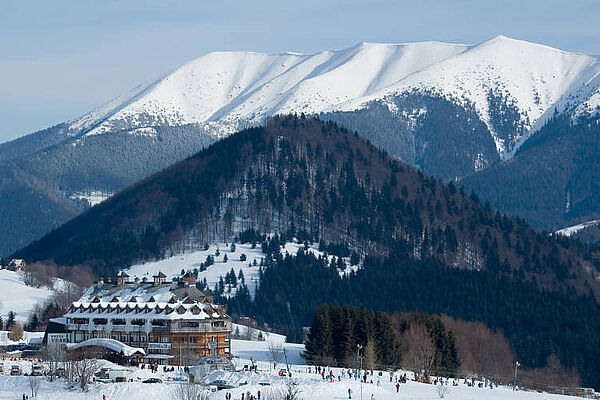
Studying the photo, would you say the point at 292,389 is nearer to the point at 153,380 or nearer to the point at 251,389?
the point at 251,389

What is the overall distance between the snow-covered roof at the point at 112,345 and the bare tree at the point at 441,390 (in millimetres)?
41274

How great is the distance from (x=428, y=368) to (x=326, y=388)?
40.2 meters

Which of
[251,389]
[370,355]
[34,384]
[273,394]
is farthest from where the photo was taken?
[370,355]

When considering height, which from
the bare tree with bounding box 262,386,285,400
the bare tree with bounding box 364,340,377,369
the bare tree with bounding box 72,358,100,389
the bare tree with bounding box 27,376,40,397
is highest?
the bare tree with bounding box 364,340,377,369

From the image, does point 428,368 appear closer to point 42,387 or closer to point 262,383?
point 262,383

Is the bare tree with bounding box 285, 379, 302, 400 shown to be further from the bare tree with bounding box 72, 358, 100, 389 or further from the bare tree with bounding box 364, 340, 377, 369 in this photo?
the bare tree with bounding box 364, 340, 377, 369

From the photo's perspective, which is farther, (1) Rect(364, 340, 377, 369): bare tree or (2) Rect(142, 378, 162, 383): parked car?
(1) Rect(364, 340, 377, 369): bare tree

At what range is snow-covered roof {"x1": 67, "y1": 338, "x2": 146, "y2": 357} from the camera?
184875 millimetres

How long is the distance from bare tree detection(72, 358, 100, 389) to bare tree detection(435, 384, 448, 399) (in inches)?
1510

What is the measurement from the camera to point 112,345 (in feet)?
611

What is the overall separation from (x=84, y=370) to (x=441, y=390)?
39180 millimetres

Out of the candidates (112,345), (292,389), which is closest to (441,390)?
(292,389)

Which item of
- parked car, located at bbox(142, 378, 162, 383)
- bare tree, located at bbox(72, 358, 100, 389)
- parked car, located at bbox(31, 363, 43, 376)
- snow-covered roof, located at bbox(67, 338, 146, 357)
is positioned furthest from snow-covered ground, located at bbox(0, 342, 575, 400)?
snow-covered roof, located at bbox(67, 338, 146, 357)

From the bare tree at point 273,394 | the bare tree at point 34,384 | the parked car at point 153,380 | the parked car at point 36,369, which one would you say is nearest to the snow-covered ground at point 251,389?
the bare tree at point 273,394
